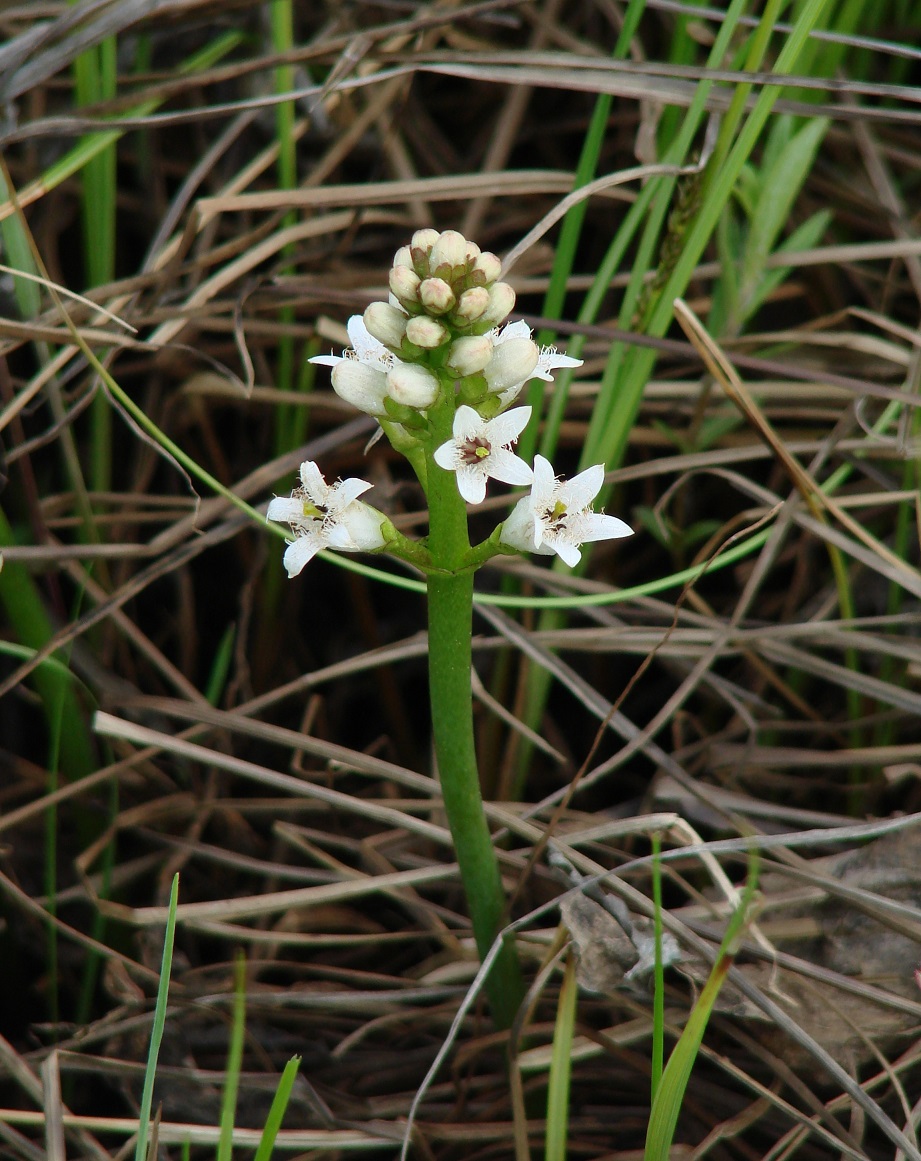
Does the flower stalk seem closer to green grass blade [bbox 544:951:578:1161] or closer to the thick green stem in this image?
the thick green stem

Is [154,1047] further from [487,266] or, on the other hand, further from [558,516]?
[487,266]

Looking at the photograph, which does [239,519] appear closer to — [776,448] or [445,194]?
[445,194]

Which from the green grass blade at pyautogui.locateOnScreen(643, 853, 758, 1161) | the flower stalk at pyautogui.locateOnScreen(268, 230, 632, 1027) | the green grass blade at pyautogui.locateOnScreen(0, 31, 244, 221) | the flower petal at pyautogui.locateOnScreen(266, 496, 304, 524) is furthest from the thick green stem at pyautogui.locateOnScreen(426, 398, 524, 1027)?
the green grass blade at pyautogui.locateOnScreen(0, 31, 244, 221)

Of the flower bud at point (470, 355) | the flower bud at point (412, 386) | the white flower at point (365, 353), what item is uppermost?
the flower bud at point (470, 355)

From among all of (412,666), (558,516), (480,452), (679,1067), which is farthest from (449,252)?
(412,666)

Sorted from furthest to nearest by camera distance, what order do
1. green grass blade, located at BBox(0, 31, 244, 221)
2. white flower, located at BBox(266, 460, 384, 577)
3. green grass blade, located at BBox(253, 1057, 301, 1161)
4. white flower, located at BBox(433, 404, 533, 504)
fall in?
1. green grass blade, located at BBox(0, 31, 244, 221)
2. white flower, located at BBox(266, 460, 384, 577)
3. white flower, located at BBox(433, 404, 533, 504)
4. green grass blade, located at BBox(253, 1057, 301, 1161)

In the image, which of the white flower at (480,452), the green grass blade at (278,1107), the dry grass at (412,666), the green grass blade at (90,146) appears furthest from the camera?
the green grass blade at (90,146)

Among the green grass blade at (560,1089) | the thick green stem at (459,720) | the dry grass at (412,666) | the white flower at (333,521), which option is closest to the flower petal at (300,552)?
the white flower at (333,521)

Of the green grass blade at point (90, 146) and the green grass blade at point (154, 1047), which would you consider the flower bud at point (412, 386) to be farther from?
the green grass blade at point (90, 146)
